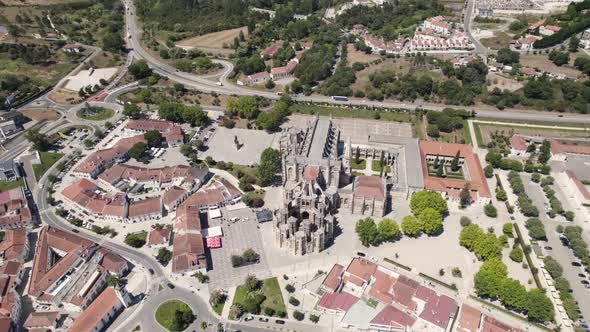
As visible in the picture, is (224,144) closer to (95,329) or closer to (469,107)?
(95,329)

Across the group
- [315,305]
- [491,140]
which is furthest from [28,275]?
[491,140]

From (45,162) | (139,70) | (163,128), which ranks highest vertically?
A: (139,70)

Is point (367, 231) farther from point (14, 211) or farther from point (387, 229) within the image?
point (14, 211)

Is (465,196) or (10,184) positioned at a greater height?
(465,196)

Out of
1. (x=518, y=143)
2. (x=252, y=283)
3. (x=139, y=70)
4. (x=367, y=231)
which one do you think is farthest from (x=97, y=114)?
(x=518, y=143)

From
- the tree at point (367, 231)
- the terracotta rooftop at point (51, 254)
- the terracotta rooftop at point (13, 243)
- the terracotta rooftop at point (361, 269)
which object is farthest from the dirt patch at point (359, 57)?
the terracotta rooftop at point (13, 243)

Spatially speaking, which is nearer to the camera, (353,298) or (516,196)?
(353,298)

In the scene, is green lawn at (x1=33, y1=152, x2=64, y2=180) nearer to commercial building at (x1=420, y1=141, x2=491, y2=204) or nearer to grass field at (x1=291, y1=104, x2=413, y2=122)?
grass field at (x1=291, y1=104, x2=413, y2=122)

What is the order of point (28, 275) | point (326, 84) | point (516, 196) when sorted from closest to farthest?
point (28, 275)
point (516, 196)
point (326, 84)
